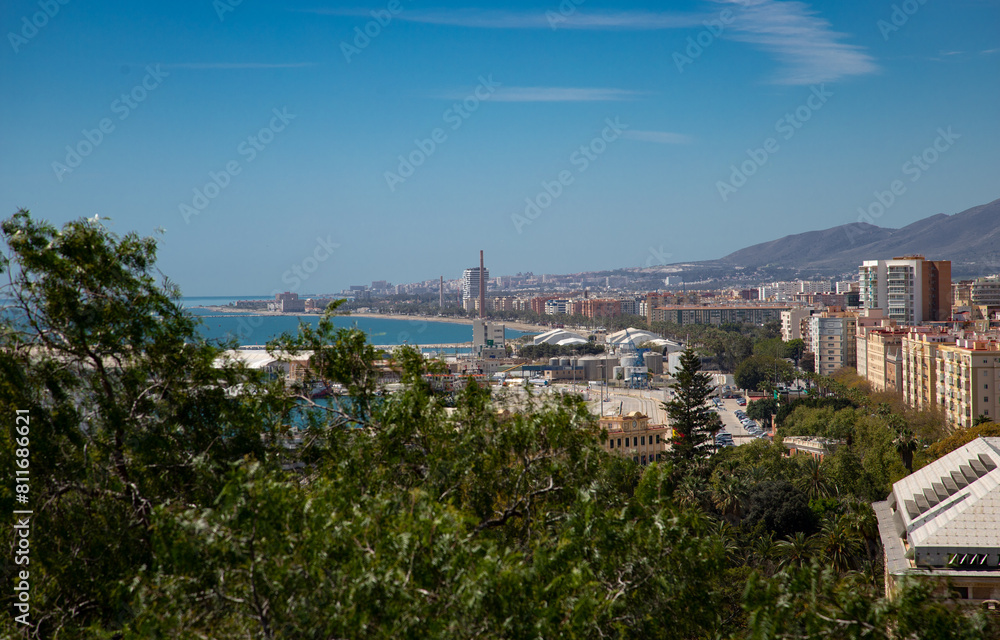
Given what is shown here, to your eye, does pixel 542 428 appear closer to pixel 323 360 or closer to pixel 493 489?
pixel 493 489

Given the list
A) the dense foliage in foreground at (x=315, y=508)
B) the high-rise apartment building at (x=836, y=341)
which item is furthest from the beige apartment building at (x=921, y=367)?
the dense foliage in foreground at (x=315, y=508)

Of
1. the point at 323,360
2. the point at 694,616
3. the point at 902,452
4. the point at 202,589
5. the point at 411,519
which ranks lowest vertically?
the point at 902,452

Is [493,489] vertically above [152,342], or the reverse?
[152,342]

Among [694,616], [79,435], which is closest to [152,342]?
[79,435]

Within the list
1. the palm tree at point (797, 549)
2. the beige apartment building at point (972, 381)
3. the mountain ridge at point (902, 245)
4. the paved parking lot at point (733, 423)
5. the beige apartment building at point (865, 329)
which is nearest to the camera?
the palm tree at point (797, 549)

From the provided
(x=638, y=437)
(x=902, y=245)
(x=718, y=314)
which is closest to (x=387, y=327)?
(x=718, y=314)

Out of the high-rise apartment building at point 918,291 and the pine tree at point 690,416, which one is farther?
the high-rise apartment building at point 918,291

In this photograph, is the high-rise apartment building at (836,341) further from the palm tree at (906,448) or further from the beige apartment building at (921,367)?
the palm tree at (906,448)
